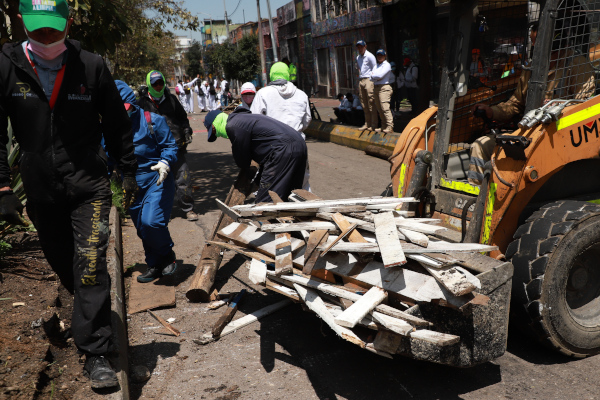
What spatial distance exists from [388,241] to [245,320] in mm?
1632

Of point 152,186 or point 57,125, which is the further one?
point 152,186

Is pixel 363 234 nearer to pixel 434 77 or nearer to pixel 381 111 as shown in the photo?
pixel 381 111

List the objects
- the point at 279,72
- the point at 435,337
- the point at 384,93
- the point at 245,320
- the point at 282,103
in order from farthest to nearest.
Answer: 1. the point at 384,93
2. the point at 279,72
3. the point at 282,103
4. the point at 245,320
5. the point at 435,337

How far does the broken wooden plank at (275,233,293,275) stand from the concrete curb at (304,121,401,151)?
7388 mm

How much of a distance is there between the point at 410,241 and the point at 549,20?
1761mm

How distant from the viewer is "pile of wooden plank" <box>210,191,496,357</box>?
115 inches

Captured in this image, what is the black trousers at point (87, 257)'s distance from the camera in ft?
10.5

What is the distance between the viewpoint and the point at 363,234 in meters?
3.57

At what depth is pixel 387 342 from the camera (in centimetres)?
A: 296

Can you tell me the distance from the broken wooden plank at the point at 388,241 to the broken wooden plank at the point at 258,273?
86 cm

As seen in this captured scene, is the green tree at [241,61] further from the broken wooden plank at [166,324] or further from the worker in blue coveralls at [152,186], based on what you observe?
the broken wooden plank at [166,324]

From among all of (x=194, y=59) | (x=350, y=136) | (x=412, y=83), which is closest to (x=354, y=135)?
(x=350, y=136)

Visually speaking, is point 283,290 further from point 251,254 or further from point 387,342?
point 387,342

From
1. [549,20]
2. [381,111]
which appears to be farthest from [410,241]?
[381,111]
